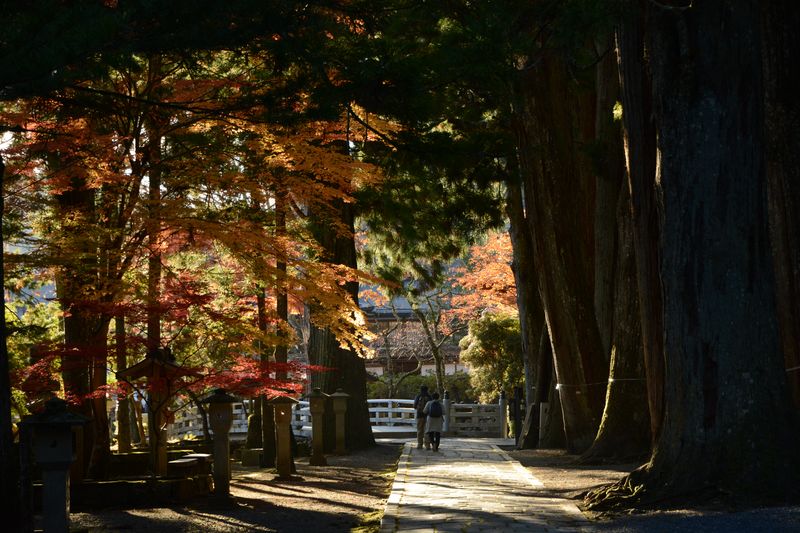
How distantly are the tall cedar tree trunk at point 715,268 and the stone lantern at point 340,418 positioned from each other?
10.7 meters

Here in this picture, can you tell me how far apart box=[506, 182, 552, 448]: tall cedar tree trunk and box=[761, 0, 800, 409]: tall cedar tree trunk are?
9.19 meters

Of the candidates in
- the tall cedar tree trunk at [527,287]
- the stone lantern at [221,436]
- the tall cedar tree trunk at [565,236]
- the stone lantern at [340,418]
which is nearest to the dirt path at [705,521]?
the stone lantern at [221,436]

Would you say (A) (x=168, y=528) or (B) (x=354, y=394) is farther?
(B) (x=354, y=394)

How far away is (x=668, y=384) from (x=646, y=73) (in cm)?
382

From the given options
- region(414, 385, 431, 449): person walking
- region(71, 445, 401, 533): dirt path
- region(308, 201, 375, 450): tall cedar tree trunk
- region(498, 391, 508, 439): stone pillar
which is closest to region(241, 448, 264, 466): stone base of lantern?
region(308, 201, 375, 450): tall cedar tree trunk

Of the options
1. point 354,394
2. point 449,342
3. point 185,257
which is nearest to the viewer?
point 185,257

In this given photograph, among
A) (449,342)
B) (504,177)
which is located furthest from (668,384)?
(449,342)

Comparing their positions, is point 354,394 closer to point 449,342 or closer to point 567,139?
point 567,139

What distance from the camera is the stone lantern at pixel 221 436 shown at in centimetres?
1087

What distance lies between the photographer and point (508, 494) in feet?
35.5

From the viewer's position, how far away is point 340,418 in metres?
19.5

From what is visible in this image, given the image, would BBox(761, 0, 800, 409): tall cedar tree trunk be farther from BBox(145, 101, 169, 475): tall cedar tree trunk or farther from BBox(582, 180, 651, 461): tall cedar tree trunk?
BBox(145, 101, 169, 475): tall cedar tree trunk

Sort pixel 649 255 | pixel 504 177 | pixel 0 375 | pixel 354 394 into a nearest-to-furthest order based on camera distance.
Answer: pixel 0 375 < pixel 649 255 < pixel 504 177 < pixel 354 394

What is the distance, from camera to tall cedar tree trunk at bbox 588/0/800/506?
850 cm
